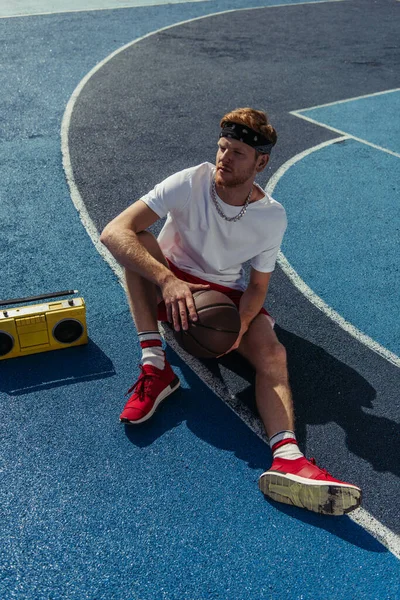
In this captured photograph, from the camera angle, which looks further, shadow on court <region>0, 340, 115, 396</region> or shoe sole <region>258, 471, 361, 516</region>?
shadow on court <region>0, 340, 115, 396</region>

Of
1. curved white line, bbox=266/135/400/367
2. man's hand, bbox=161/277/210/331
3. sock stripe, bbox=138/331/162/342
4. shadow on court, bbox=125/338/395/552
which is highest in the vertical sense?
man's hand, bbox=161/277/210/331

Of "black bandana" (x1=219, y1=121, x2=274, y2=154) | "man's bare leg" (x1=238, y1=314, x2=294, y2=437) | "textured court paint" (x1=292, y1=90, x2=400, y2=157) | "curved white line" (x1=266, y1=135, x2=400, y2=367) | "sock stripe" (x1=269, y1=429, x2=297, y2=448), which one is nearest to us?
"sock stripe" (x1=269, y1=429, x2=297, y2=448)

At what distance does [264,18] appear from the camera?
15.8 meters

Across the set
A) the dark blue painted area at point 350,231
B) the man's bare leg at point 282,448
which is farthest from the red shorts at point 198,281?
the dark blue painted area at point 350,231

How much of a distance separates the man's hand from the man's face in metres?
0.87

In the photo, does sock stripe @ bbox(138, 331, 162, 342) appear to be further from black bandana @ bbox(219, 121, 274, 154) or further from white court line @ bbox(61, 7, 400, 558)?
black bandana @ bbox(219, 121, 274, 154)

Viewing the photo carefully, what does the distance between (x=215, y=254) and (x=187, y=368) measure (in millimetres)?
922

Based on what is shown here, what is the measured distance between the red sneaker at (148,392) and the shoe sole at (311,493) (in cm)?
96

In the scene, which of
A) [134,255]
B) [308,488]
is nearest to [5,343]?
[134,255]

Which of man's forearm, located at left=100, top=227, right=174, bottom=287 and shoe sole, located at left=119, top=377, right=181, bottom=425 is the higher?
man's forearm, located at left=100, top=227, right=174, bottom=287

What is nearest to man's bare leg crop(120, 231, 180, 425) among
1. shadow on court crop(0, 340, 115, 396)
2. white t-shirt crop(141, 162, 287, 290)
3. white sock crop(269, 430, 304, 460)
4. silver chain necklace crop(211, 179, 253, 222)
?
white t-shirt crop(141, 162, 287, 290)

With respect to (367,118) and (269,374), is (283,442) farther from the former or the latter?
(367,118)

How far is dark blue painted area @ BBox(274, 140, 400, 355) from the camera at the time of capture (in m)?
6.42

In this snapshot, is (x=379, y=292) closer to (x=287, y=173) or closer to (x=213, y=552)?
(x=287, y=173)
